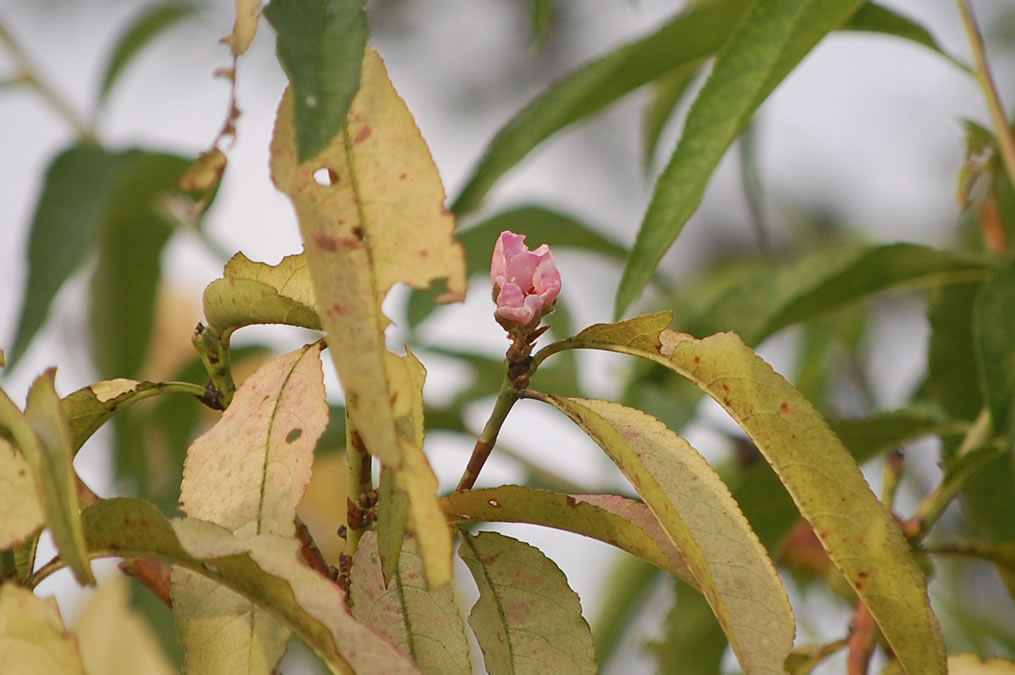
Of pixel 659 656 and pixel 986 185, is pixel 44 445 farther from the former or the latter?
pixel 986 185

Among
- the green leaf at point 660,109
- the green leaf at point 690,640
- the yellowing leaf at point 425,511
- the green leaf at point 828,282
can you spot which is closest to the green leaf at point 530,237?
the green leaf at point 660,109

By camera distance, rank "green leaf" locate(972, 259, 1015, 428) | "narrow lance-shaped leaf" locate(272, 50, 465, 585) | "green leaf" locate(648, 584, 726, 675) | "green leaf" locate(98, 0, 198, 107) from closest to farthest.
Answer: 1. "narrow lance-shaped leaf" locate(272, 50, 465, 585)
2. "green leaf" locate(972, 259, 1015, 428)
3. "green leaf" locate(648, 584, 726, 675)
4. "green leaf" locate(98, 0, 198, 107)

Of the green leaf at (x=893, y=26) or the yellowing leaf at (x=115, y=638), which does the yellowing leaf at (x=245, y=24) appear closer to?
the green leaf at (x=893, y=26)

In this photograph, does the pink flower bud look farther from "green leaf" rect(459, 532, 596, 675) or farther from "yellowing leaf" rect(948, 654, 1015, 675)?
"yellowing leaf" rect(948, 654, 1015, 675)

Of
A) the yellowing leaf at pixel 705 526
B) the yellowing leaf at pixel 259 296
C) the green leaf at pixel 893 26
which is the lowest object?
the yellowing leaf at pixel 705 526

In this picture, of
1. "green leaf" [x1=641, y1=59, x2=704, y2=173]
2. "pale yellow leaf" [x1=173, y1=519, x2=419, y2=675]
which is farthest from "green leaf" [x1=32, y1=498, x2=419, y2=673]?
"green leaf" [x1=641, y1=59, x2=704, y2=173]

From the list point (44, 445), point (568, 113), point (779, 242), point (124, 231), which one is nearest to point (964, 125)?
point (568, 113)
